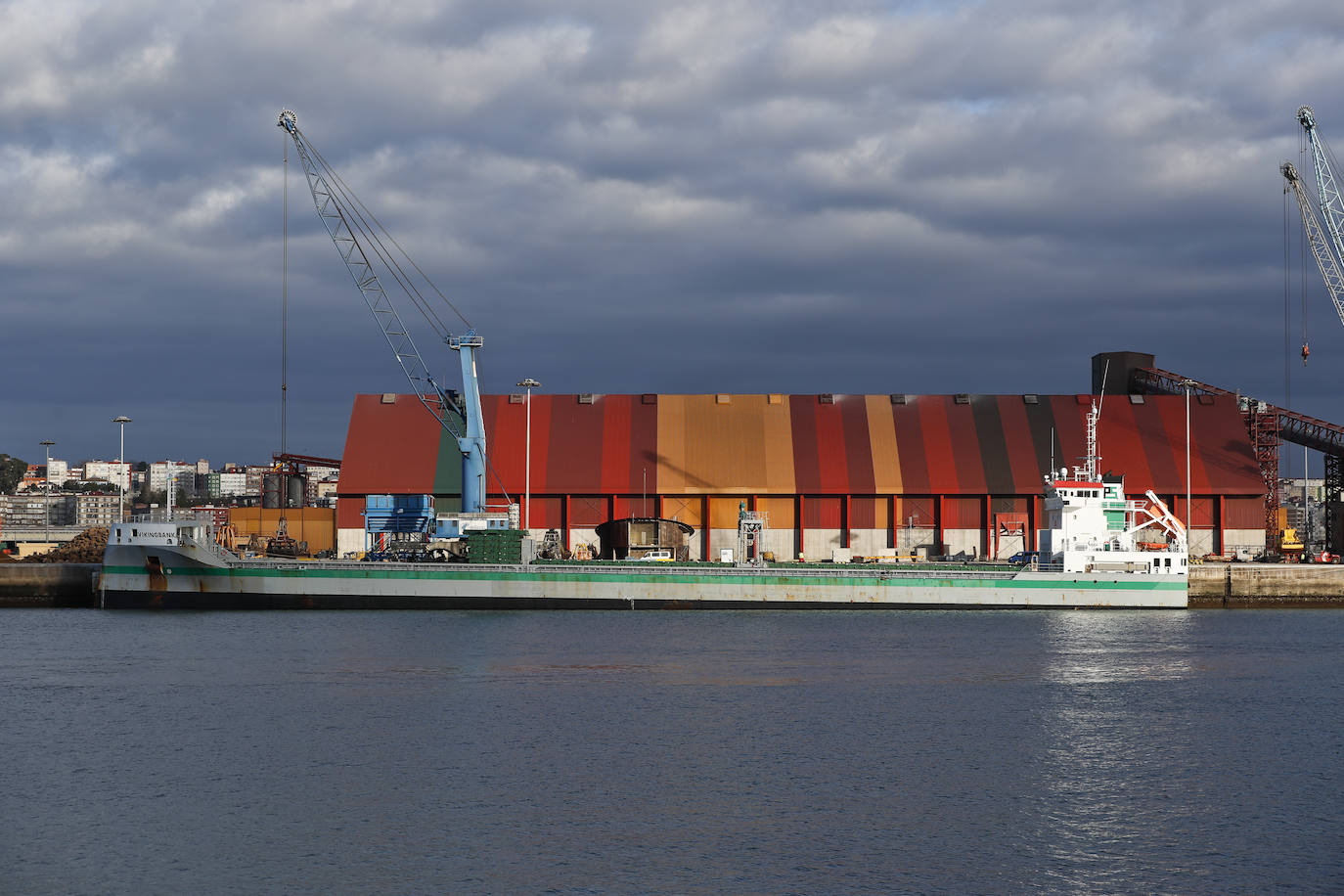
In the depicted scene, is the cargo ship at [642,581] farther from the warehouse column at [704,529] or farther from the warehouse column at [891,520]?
the warehouse column at [704,529]

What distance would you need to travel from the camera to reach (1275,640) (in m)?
65.3

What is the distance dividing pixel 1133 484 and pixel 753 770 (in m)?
70.5

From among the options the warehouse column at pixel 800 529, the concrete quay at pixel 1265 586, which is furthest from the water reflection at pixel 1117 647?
the warehouse column at pixel 800 529

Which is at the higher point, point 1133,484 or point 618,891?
point 1133,484

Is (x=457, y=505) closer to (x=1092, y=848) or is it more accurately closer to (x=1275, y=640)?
(x=1275, y=640)

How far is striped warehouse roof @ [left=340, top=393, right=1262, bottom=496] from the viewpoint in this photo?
317ft

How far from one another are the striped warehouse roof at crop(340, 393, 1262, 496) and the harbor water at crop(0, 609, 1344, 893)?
115 ft

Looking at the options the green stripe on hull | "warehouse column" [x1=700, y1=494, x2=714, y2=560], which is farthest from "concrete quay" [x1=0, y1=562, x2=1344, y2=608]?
"warehouse column" [x1=700, y1=494, x2=714, y2=560]

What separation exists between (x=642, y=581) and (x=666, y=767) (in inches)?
1761

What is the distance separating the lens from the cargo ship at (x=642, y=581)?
79.7 metres

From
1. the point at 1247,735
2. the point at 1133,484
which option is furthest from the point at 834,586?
the point at 1247,735

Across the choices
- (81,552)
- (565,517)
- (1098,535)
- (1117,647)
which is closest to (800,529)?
(565,517)

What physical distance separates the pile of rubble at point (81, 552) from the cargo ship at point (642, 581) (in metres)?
18.3

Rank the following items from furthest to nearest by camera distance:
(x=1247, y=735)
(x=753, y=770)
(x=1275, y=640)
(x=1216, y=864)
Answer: (x=1275, y=640)
(x=1247, y=735)
(x=753, y=770)
(x=1216, y=864)
